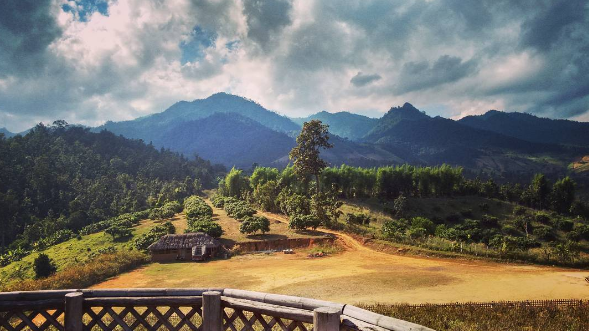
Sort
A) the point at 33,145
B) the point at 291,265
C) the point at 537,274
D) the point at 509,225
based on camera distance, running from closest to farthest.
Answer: the point at 537,274
the point at 291,265
the point at 509,225
the point at 33,145

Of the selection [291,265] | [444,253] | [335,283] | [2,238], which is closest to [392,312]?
[335,283]

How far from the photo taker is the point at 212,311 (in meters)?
5.82

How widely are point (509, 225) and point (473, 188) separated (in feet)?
66.7

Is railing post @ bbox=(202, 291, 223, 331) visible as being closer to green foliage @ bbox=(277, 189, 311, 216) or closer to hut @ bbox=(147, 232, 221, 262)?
hut @ bbox=(147, 232, 221, 262)

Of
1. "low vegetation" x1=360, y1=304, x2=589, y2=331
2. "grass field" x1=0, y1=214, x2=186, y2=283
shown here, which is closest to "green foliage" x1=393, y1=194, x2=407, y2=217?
"grass field" x1=0, y1=214, x2=186, y2=283

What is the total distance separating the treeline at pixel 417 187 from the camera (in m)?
72.2

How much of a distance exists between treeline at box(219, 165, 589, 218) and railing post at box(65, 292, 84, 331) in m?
63.3

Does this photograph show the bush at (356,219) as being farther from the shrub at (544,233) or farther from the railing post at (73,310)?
the railing post at (73,310)

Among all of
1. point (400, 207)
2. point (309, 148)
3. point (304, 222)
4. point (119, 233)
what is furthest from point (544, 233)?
point (119, 233)

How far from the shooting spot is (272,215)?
2480 inches

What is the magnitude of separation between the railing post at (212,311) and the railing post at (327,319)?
2020mm

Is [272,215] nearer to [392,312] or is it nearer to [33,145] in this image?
[392,312]

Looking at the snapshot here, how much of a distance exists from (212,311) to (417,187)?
79.7 m

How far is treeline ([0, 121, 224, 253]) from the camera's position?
259ft
